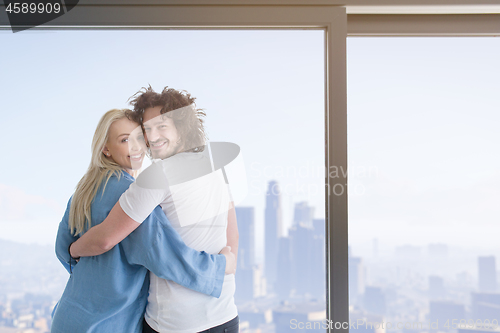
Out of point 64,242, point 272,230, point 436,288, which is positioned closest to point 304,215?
point 272,230

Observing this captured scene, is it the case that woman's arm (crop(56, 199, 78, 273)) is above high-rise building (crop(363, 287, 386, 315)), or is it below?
above

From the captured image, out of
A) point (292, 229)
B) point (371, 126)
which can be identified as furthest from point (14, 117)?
point (371, 126)

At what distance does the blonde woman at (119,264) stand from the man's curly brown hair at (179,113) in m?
0.11

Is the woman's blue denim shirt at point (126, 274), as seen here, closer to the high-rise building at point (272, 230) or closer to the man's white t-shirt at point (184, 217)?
the man's white t-shirt at point (184, 217)

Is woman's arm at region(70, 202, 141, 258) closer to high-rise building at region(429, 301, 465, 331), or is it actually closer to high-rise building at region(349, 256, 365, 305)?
high-rise building at region(349, 256, 365, 305)

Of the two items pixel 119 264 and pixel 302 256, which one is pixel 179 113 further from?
pixel 302 256

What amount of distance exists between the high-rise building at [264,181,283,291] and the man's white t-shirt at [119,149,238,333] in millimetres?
161

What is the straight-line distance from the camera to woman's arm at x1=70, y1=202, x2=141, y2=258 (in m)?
0.92

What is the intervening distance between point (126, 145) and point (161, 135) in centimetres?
13

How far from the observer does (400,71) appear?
120 cm

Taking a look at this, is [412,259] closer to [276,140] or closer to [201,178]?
[276,140]

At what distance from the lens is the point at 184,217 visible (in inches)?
38.8

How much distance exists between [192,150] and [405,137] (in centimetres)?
76

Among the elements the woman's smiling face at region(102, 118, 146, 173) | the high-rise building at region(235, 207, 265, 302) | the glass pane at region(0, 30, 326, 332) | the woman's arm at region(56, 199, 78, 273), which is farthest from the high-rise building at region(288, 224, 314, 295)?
the woman's arm at region(56, 199, 78, 273)
